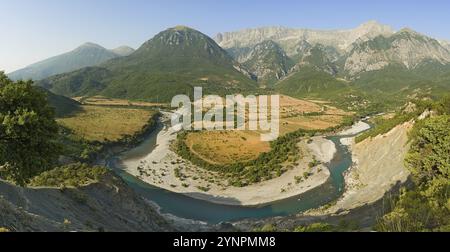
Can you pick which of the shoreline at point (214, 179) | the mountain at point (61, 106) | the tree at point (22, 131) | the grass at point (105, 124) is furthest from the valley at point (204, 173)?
the mountain at point (61, 106)

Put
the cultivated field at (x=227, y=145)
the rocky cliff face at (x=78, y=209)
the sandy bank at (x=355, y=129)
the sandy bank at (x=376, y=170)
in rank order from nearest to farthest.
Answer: the rocky cliff face at (x=78, y=209) < the sandy bank at (x=376, y=170) < the cultivated field at (x=227, y=145) < the sandy bank at (x=355, y=129)

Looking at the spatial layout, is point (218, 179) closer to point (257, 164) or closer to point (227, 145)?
point (257, 164)

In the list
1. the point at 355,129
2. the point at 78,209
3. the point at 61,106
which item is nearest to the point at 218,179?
the point at 78,209

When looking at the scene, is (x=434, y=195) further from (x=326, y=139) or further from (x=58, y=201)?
(x=326, y=139)

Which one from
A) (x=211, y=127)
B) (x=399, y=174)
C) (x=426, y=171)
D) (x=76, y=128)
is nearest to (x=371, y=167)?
(x=399, y=174)


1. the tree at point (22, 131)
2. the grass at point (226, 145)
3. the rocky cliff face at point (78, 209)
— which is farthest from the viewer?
the grass at point (226, 145)

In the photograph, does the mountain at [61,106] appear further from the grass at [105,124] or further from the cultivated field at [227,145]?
the cultivated field at [227,145]

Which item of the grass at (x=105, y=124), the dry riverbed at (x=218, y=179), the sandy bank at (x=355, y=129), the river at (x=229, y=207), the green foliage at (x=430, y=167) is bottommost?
the river at (x=229, y=207)
